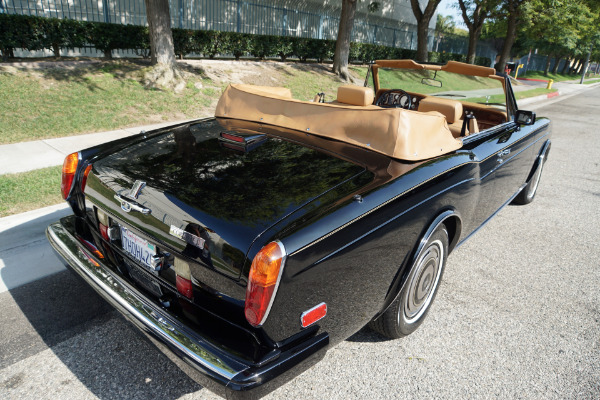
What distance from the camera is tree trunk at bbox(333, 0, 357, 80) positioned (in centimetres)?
1433

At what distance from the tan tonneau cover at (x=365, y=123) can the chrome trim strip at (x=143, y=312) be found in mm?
1566

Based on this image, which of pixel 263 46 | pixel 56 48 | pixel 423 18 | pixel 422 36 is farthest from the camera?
pixel 422 36

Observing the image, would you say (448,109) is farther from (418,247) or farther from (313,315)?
(313,315)

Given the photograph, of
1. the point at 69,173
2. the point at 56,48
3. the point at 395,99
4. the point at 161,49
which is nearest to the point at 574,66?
the point at 161,49

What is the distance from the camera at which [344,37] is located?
14.8 m

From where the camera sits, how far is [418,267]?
270 cm

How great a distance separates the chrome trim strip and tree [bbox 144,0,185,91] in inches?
311

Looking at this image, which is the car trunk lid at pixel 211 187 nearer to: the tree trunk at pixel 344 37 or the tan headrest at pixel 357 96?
the tan headrest at pixel 357 96

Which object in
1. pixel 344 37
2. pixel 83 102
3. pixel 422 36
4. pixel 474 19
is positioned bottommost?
pixel 83 102

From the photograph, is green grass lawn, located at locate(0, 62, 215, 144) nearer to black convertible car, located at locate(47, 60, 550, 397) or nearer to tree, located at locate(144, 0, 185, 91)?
tree, located at locate(144, 0, 185, 91)

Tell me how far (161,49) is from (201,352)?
938 cm

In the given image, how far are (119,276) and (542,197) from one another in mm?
5448

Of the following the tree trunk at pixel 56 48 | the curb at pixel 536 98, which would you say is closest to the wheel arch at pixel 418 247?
the tree trunk at pixel 56 48

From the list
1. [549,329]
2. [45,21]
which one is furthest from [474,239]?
[45,21]
